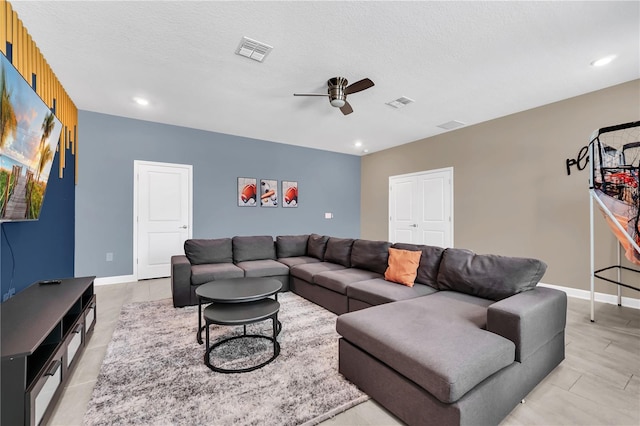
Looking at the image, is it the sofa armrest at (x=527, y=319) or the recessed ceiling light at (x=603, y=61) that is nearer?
the sofa armrest at (x=527, y=319)

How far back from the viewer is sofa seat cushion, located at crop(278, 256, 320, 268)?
4125 millimetres

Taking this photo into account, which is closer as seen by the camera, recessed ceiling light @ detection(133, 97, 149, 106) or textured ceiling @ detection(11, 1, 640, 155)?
textured ceiling @ detection(11, 1, 640, 155)

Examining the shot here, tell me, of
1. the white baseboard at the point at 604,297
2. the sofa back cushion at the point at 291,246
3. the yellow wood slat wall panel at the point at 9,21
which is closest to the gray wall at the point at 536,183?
the white baseboard at the point at 604,297

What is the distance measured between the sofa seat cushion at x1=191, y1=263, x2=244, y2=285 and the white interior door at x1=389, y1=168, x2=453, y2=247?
4.02m

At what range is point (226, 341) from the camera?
2.42 metres

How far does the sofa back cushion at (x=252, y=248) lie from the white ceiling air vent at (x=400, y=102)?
2859mm

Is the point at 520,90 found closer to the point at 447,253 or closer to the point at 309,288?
the point at 447,253

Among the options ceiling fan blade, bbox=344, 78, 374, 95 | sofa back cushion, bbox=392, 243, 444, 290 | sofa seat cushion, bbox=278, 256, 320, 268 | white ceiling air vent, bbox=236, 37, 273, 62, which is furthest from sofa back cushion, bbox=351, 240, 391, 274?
white ceiling air vent, bbox=236, 37, 273, 62

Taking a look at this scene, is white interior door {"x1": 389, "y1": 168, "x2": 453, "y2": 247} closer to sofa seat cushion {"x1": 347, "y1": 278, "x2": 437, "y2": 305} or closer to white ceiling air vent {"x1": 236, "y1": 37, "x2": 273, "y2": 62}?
sofa seat cushion {"x1": 347, "y1": 278, "x2": 437, "y2": 305}

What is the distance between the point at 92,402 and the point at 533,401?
2.74 m

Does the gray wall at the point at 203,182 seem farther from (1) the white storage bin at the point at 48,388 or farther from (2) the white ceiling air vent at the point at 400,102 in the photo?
(1) the white storage bin at the point at 48,388

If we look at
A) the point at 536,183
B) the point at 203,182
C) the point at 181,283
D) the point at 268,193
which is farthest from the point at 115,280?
the point at 536,183

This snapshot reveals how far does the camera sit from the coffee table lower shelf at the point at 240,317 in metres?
2.01

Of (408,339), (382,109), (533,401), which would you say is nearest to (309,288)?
(408,339)
